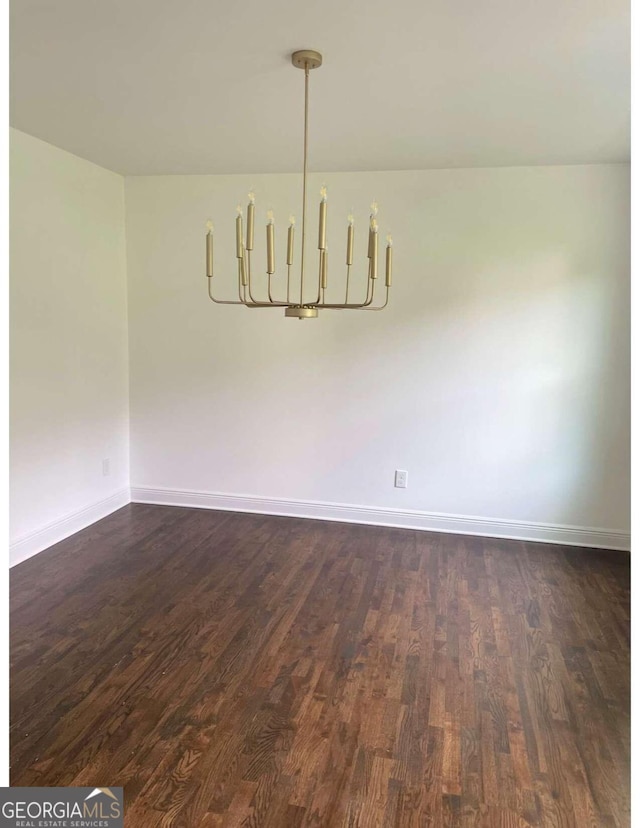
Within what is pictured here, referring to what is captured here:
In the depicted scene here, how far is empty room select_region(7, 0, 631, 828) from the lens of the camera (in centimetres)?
203

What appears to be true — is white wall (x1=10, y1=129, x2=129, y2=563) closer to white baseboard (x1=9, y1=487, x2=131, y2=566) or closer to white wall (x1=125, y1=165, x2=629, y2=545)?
white baseboard (x1=9, y1=487, x2=131, y2=566)

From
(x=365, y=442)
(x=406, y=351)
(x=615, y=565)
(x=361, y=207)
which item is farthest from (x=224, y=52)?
(x=615, y=565)

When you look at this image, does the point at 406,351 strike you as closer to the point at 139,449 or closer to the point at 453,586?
A: the point at 453,586

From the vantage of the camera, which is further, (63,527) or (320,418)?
(320,418)

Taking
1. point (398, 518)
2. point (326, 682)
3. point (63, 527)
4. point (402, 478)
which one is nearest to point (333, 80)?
point (326, 682)

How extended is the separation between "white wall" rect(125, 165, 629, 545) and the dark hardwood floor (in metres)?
0.61

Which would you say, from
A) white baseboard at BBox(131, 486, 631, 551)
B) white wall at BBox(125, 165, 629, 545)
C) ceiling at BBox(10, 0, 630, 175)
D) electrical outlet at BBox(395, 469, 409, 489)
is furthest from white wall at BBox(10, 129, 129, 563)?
electrical outlet at BBox(395, 469, 409, 489)

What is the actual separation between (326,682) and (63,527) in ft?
7.56

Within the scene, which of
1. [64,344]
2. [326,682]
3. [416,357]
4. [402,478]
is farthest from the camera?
[402,478]

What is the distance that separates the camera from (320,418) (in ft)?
14.5

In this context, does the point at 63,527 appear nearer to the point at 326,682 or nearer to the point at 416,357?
the point at 326,682

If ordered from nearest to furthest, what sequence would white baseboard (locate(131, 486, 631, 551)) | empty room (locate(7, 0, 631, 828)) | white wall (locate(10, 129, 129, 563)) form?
empty room (locate(7, 0, 631, 828)) < white wall (locate(10, 129, 129, 563)) < white baseboard (locate(131, 486, 631, 551))

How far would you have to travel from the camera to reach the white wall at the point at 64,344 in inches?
139

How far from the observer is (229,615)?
3.03 metres
